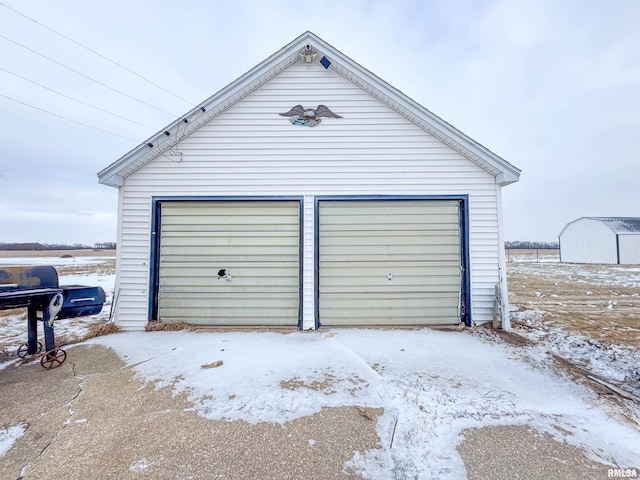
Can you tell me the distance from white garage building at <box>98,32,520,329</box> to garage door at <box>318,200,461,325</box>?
0.02 m

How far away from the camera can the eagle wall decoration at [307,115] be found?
6.10m

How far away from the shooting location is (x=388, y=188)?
237 inches

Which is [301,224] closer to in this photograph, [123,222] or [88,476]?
[123,222]

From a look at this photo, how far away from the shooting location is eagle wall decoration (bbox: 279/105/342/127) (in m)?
6.10

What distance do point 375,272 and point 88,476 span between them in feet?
16.4

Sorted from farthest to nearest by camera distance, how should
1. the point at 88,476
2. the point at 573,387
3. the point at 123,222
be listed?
the point at 123,222 → the point at 573,387 → the point at 88,476

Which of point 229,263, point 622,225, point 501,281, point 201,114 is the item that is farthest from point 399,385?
point 622,225

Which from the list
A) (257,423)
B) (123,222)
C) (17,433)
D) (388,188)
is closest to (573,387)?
(257,423)

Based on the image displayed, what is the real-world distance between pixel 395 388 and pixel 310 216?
367 cm

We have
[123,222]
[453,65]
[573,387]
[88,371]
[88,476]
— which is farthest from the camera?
[453,65]

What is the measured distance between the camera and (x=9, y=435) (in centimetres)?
258

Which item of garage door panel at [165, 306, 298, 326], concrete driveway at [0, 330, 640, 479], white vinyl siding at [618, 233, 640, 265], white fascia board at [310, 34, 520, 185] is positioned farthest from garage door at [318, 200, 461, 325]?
white vinyl siding at [618, 233, 640, 265]

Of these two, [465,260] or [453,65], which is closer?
[465,260]

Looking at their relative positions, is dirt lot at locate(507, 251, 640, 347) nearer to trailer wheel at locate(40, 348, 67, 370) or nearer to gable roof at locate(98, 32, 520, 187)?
gable roof at locate(98, 32, 520, 187)
